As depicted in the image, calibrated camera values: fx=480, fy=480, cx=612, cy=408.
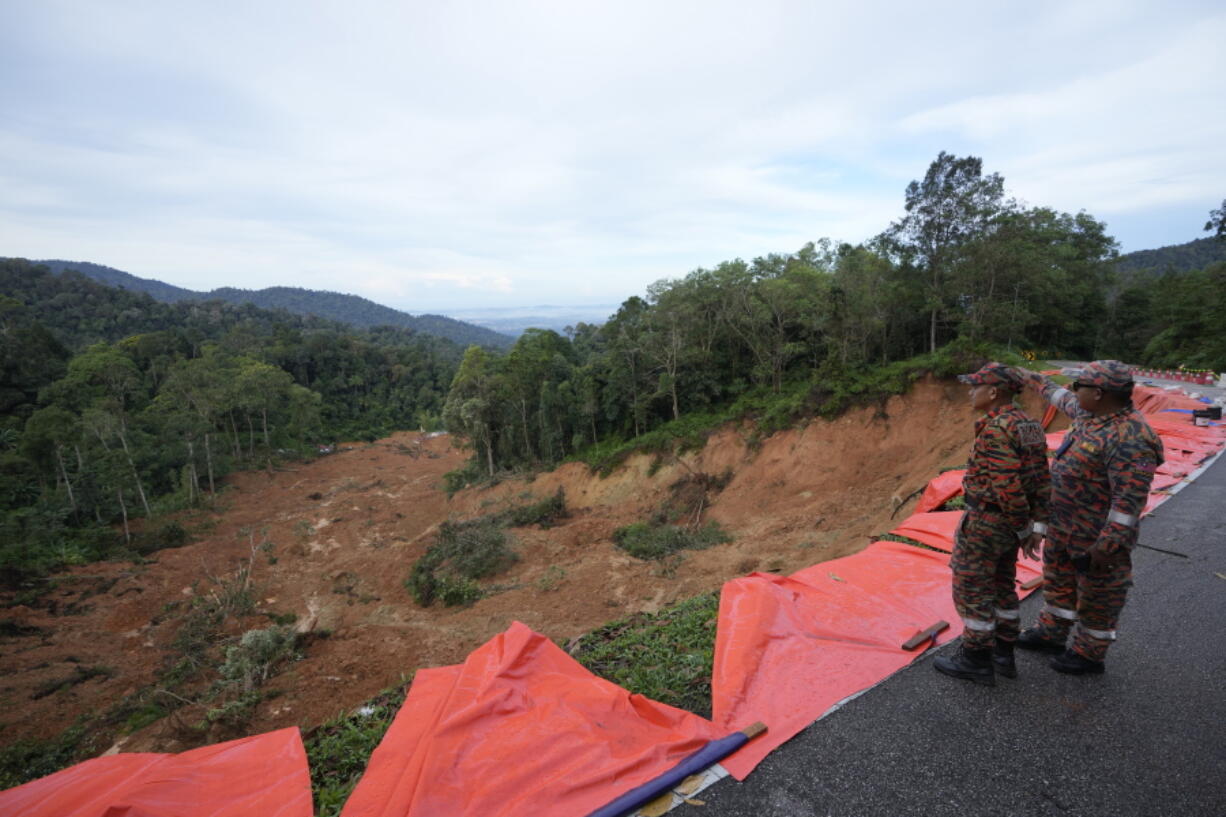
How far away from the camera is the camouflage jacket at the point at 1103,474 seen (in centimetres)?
232

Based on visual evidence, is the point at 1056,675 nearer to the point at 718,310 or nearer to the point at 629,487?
the point at 629,487

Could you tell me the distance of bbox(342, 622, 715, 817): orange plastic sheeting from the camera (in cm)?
211

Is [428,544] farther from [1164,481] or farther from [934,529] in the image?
[1164,481]

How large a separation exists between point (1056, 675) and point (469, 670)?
3.42m

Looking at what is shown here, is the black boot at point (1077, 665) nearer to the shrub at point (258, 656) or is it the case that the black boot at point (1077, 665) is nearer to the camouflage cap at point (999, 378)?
the camouflage cap at point (999, 378)

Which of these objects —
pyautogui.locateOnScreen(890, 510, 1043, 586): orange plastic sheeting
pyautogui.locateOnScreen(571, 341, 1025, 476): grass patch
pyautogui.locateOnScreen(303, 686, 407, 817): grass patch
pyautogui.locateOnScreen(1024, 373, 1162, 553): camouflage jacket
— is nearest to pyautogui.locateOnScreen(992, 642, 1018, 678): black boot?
pyautogui.locateOnScreen(1024, 373, 1162, 553): camouflage jacket

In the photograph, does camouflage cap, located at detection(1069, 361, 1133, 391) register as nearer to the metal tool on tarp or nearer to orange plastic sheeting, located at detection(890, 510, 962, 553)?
the metal tool on tarp

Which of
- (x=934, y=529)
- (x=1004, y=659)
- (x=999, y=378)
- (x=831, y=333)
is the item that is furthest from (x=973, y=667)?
(x=831, y=333)

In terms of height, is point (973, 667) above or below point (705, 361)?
below

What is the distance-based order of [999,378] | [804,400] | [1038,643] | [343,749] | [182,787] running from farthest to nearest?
[804,400] < [343,749] < [1038,643] < [999,378] < [182,787]

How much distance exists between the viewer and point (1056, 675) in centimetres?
265

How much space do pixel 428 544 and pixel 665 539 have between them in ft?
29.5

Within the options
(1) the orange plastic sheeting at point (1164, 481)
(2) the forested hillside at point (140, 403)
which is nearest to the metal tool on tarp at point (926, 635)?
(1) the orange plastic sheeting at point (1164, 481)

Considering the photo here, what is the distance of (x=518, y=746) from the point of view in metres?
2.39
